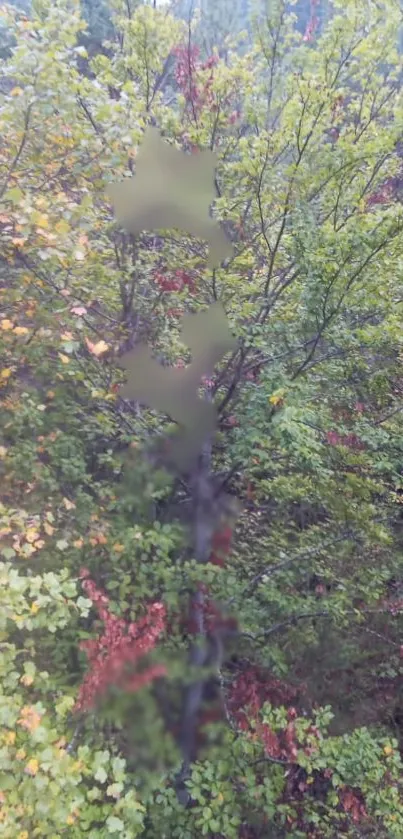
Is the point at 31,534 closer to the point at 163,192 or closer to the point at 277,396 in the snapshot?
the point at 277,396

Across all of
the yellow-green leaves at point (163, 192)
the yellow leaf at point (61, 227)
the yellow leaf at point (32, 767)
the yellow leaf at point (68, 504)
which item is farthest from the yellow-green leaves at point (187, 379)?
the yellow leaf at point (32, 767)

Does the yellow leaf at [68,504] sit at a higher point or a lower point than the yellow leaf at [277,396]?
lower

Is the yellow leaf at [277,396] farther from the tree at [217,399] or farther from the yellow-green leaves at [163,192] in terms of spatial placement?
the yellow-green leaves at [163,192]

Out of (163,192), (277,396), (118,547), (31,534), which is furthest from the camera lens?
(118,547)

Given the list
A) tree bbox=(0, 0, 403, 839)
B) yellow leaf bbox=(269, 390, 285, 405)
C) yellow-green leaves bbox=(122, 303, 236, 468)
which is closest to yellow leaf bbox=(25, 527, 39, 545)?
tree bbox=(0, 0, 403, 839)

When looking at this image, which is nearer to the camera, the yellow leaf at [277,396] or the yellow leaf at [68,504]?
the yellow leaf at [277,396]

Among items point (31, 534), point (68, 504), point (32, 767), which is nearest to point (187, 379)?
point (68, 504)

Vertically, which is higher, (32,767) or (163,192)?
(163,192)

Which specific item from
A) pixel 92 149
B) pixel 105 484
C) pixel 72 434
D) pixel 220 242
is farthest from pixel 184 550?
pixel 92 149
